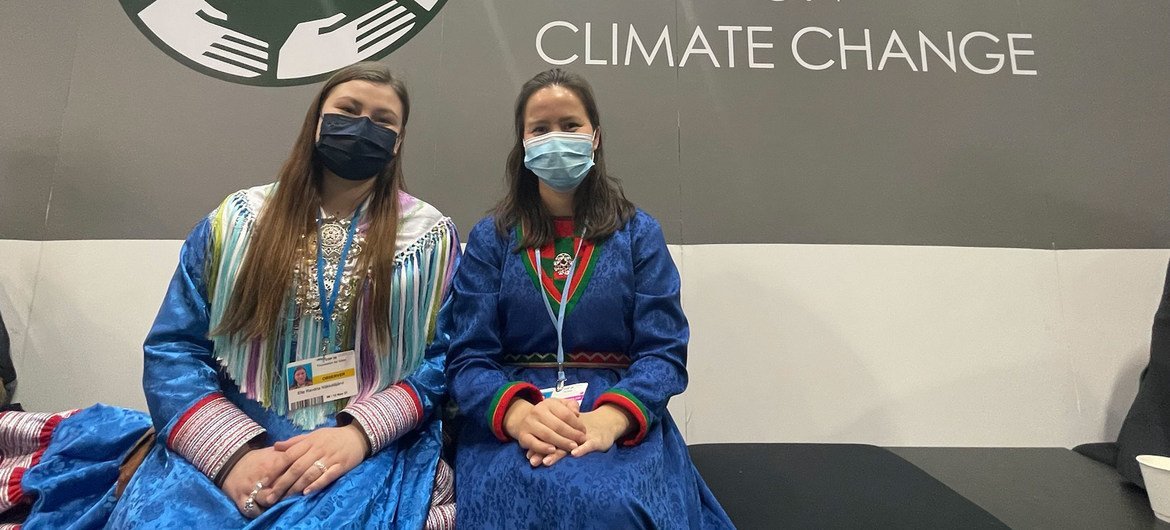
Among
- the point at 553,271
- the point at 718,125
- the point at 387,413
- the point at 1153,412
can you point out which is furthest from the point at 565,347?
the point at 1153,412

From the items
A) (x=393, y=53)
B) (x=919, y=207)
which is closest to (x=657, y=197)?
(x=919, y=207)

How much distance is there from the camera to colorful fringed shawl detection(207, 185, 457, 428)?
124 centimetres

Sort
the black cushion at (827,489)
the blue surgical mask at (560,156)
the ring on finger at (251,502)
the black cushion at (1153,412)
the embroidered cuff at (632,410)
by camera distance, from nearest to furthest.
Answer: the ring on finger at (251,502)
the embroidered cuff at (632,410)
the black cushion at (827,489)
the blue surgical mask at (560,156)
the black cushion at (1153,412)

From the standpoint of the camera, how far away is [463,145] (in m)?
2.06

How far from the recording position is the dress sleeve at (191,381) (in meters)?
1.10

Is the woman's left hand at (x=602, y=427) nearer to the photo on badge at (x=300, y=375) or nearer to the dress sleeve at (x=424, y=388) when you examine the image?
the dress sleeve at (x=424, y=388)

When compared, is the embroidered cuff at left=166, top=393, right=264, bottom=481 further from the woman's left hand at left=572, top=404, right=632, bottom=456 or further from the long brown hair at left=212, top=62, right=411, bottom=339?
the woman's left hand at left=572, top=404, right=632, bottom=456

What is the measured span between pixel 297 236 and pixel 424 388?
0.43m

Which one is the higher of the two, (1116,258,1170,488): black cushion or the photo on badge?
the photo on badge

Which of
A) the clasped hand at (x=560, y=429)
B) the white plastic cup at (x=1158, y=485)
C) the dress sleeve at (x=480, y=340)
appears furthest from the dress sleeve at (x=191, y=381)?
the white plastic cup at (x=1158, y=485)

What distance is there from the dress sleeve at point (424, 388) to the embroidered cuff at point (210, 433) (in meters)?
0.18

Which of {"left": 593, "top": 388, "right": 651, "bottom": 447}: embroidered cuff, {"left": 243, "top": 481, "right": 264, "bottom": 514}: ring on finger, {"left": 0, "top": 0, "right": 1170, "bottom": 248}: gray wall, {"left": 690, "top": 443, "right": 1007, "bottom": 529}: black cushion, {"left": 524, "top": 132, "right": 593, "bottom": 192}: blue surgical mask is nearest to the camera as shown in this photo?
{"left": 243, "top": 481, "right": 264, "bottom": 514}: ring on finger

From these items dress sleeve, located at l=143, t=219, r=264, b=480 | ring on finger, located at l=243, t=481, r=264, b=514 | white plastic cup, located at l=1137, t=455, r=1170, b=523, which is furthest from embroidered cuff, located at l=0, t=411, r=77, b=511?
white plastic cup, located at l=1137, t=455, r=1170, b=523

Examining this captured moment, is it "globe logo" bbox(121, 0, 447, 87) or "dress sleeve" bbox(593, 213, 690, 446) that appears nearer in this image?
"dress sleeve" bbox(593, 213, 690, 446)
